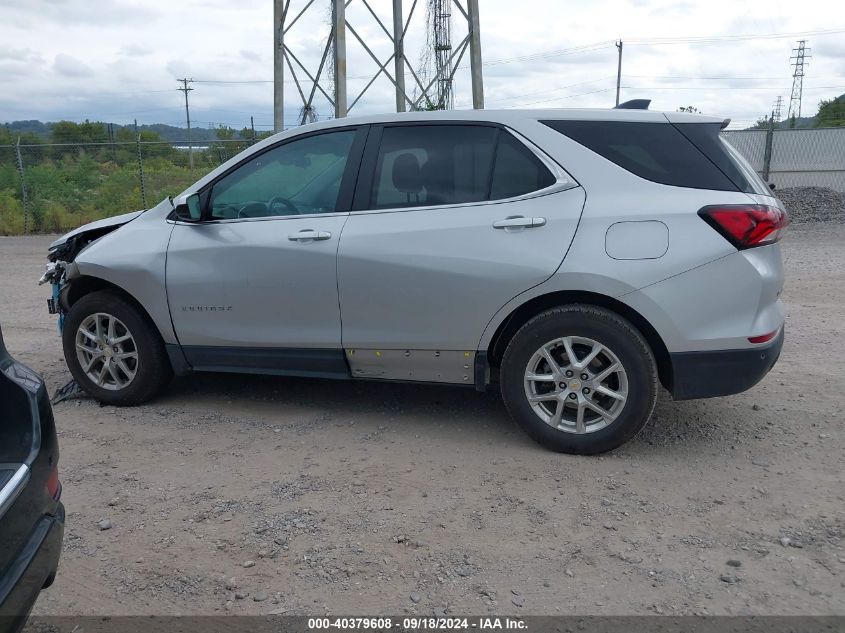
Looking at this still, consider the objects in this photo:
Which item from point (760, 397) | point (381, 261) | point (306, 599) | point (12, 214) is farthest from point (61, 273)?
point (12, 214)

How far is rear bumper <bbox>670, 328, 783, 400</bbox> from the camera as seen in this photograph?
164 inches

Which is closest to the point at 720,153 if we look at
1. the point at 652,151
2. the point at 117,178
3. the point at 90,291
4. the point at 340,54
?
the point at 652,151

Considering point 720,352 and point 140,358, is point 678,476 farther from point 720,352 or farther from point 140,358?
point 140,358

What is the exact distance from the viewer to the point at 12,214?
17766 millimetres

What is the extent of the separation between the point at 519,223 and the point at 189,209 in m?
2.16

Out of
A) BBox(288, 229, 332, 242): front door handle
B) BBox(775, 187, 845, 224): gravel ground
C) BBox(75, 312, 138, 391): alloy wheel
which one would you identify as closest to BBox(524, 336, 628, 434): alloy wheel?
BBox(288, 229, 332, 242): front door handle

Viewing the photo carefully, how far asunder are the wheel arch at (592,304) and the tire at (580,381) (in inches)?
2.5

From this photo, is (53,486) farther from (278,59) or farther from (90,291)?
(278,59)

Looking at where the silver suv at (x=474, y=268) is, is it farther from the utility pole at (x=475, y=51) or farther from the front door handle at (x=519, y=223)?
the utility pole at (x=475, y=51)

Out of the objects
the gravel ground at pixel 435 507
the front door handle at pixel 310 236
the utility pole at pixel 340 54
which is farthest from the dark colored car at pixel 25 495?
the utility pole at pixel 340 54

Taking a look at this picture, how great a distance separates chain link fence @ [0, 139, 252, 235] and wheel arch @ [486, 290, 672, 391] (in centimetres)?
1367

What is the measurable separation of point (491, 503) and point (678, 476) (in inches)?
41.7

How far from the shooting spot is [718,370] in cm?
420

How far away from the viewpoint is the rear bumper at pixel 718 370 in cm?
418
